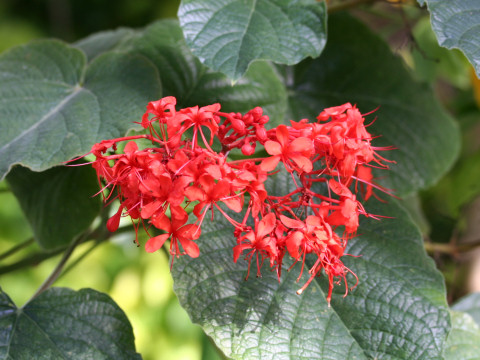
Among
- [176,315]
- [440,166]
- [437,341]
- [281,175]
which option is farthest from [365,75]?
[176,315]

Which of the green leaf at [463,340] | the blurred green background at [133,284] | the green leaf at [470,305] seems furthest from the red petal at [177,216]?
the blurred green background at [133,284]

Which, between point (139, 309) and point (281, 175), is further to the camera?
point (139, 309)

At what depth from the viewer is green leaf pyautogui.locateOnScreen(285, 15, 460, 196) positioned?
2.88 feet

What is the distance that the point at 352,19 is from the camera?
892 millimetres

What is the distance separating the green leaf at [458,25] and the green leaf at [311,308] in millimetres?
242

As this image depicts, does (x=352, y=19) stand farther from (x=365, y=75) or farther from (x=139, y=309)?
(x=139, y=309)

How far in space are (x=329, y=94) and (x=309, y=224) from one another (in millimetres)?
470

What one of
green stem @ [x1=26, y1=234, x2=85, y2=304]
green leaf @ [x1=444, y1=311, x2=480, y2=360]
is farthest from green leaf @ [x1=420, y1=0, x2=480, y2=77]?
green stem @ [x1=26, y1=234, x2=85, y2=304]

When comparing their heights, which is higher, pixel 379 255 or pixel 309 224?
pixel 309 224

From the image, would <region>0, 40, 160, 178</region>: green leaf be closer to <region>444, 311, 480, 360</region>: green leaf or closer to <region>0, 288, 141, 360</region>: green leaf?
<region>0, 288, 141, 360</region>: green leaf

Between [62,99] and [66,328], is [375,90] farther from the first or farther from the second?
[66,328]

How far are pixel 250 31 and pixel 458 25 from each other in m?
0.22

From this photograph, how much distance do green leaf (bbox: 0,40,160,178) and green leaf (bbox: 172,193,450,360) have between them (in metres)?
0.17

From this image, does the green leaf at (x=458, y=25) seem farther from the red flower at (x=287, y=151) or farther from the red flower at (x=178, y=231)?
the red flower at (x=178, y=231)
